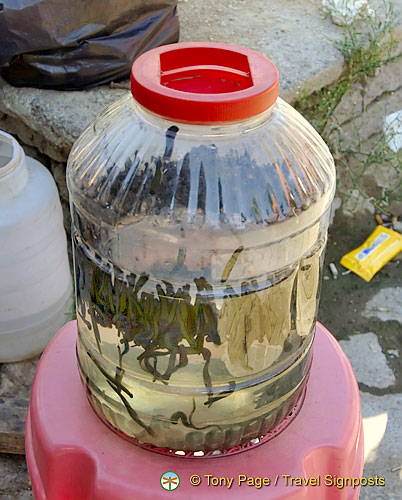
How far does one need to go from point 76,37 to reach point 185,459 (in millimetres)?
1363

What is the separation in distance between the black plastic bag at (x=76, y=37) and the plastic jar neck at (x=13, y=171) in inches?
15.4

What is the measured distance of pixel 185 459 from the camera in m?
1.06

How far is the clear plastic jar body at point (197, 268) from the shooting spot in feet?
2.98

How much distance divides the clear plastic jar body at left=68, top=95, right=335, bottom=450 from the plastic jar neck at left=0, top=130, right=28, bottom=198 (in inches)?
21.6

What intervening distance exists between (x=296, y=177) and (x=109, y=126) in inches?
12.4

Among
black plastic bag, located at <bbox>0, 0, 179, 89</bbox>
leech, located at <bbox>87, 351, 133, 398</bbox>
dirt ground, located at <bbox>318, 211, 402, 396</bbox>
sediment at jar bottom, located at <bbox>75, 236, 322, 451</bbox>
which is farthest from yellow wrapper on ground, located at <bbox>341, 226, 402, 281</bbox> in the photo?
leech, located at <bbox>87, 351, 133, 398</bbox>

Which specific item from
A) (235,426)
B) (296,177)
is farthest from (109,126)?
(235,426)

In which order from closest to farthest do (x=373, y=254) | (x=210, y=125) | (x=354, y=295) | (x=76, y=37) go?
(x=210, y=125) → (x=76, y=37) → (x=354, y=295) → (x=373, y=254)

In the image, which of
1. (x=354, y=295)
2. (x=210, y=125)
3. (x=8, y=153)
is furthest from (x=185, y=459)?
(x=354, y=295)

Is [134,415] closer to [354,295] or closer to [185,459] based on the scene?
[185,459]

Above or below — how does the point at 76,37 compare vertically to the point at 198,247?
below

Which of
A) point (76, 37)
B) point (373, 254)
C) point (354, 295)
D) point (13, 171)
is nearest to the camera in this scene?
point (13, 171)

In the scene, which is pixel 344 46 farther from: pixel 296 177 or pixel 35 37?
pixel 296 177

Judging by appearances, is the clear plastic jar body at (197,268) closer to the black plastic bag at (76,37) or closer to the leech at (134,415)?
the leech at (134,415)
